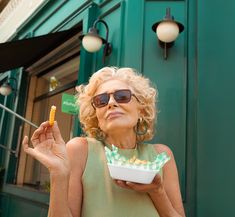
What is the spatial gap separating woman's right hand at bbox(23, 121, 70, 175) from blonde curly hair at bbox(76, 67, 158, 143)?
1.46ft

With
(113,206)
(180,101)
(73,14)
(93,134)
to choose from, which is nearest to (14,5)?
(73,14)

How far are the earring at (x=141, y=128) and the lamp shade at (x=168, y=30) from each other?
3.48 ft

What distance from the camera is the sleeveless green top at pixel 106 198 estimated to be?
147cm

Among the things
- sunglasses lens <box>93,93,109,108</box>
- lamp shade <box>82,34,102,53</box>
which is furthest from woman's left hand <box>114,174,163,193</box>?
lamp shade <box>82,34,102,53</box>

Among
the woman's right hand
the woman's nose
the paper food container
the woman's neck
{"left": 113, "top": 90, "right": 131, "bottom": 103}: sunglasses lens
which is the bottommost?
the paper food container

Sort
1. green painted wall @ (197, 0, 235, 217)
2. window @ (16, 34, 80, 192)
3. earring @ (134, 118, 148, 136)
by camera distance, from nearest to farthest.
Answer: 1. earring @ (134, 118, 148, 136)
2. green painted wall @ (197, 0, 235, 217)
3. window @ (16, 34, 80, 192)

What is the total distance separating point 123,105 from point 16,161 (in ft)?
13.3

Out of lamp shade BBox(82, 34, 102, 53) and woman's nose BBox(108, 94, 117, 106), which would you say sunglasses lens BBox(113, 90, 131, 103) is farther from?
lamp shade BBox(82, 34, 102, 53)

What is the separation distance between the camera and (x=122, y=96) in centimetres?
171

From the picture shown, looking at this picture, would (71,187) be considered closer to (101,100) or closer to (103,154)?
(103,154)

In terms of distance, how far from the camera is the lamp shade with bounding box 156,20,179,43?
8.53ft

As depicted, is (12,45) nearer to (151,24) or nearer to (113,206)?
(151,24)

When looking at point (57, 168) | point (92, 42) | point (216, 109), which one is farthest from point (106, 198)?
point (92, 42)

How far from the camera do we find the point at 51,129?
138cm
